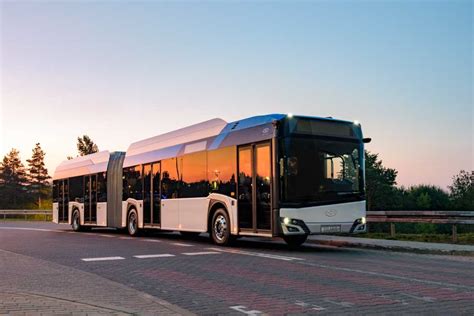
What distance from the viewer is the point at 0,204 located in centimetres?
10088

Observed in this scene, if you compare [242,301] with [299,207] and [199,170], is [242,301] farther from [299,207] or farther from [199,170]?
[199,170]

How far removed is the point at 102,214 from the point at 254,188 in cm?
1177

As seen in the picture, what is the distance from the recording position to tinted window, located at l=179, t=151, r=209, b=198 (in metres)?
17.2

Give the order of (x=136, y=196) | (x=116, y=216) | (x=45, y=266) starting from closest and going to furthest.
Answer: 1. (x=45, y=266)
2. (x=136, y=196)
3. (x=116, y=216)

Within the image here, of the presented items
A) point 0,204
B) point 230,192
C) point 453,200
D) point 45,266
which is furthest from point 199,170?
point 0,204

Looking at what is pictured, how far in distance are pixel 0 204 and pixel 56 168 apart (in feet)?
256

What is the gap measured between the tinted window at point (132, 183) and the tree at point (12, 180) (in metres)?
86.5

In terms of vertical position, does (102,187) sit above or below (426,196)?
above

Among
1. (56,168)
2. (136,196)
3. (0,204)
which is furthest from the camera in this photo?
(0,204)

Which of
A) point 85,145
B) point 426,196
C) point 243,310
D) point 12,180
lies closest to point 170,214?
point 243,310

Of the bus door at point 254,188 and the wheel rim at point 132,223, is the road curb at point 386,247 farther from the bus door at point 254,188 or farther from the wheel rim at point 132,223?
the wheel rim at point 132,223

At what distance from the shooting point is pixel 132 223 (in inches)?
870

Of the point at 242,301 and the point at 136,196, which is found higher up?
the point at 136,196

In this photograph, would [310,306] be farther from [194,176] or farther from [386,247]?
[194,176]
